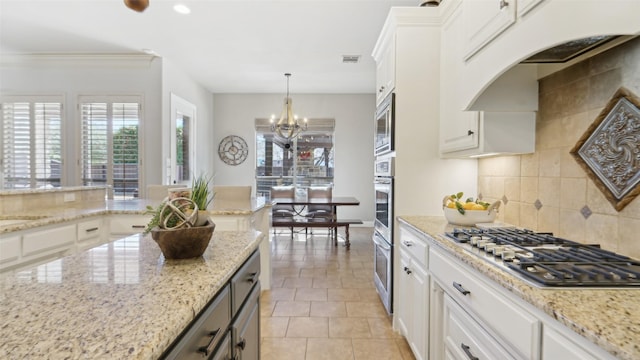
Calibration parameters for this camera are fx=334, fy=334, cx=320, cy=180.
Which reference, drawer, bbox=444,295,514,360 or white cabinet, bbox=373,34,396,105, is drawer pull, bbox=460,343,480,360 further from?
white cabinet, bbox=373,34,396,105

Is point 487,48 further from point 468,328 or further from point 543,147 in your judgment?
point 468,328

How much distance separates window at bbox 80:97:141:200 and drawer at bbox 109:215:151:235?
2355 mm

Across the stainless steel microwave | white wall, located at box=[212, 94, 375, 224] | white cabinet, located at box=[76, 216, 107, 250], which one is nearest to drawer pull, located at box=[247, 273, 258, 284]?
the stainless steel microwave

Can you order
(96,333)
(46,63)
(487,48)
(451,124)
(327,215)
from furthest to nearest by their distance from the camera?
(327,215) → (46,63) → (451,124) → (487,48) → (96,333)

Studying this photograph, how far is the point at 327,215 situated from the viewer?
530cm

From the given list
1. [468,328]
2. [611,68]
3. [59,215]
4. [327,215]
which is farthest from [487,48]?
[327,215]

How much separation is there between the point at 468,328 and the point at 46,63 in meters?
6.29

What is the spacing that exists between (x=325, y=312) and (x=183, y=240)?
2.03 metres

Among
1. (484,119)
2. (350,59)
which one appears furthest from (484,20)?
(350,59)

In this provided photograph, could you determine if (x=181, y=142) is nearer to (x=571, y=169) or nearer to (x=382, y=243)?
(x=382, y=243)

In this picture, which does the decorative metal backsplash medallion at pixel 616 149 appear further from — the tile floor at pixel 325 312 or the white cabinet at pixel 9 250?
the white cabinet at pixel 9 250

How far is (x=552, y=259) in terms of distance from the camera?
1166mm

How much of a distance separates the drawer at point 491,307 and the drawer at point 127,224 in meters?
2.39

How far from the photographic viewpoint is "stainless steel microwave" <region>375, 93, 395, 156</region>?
251 cm
